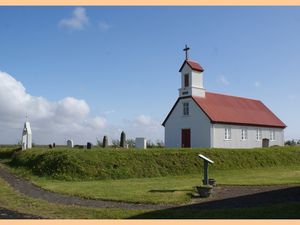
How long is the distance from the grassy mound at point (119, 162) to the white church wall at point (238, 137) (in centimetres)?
736

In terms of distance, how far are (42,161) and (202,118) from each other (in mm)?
18884

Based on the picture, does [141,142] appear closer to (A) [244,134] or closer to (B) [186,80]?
(B) [186,80]

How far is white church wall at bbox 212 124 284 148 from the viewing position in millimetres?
40450

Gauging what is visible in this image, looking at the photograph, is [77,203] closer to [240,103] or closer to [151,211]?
[151,211]

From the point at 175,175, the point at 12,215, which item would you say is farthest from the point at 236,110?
the point at 12,215

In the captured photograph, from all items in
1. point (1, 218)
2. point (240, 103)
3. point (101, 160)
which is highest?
point (240, 103)

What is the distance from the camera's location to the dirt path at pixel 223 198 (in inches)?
578

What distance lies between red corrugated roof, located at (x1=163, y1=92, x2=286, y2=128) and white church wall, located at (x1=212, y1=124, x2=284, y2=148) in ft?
1.89

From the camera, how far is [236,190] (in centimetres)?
1891

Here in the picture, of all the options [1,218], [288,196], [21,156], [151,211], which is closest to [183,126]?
[21,156]

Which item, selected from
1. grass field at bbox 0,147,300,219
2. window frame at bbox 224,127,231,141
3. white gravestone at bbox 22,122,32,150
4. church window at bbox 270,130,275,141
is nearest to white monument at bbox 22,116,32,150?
white gravestone at bbox 22,122,32,150

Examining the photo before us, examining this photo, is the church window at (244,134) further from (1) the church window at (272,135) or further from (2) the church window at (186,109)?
(2) the church window at (186,109)

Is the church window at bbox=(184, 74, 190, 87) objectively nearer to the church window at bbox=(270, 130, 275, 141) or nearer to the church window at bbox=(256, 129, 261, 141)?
the church window at bbox=(256, 129, 261, 141)

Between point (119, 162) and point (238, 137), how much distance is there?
67.5 feet
